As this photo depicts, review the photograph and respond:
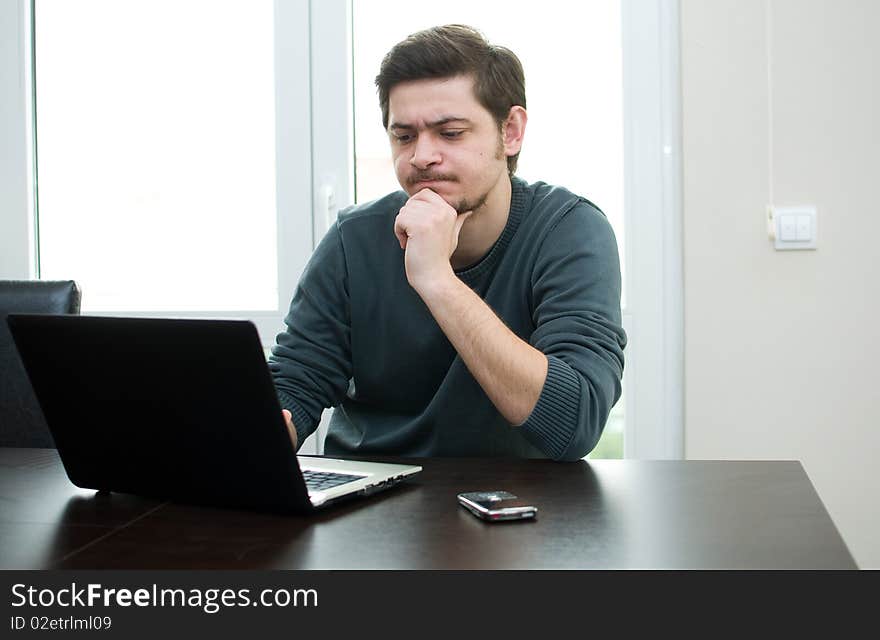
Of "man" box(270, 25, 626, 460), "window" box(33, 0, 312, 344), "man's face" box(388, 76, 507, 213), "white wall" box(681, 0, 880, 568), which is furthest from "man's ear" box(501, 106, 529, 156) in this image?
"window" box(33, 0, 312, 344)

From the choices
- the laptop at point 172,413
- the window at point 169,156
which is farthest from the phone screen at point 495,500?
the window at point 169,156

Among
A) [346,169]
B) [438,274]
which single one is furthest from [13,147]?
[438,274]

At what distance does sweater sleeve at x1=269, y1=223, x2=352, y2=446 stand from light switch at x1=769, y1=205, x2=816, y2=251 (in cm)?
113

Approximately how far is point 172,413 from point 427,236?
633 millimetres

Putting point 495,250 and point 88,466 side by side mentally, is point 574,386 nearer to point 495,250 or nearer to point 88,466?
point 495,250

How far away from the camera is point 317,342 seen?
1608mm

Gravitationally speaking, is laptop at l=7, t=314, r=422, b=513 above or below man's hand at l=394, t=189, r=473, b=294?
below

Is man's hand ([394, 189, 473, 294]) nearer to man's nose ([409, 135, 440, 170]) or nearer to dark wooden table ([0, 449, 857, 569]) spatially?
man's nose ([409, 135, 440, 170])

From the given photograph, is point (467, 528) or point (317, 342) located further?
point (317, 342)

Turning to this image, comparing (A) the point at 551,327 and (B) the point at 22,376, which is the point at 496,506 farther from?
(B) the point at 22,376

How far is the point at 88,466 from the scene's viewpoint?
1031mm

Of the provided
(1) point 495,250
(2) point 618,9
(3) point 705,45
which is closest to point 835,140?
(3) point 705,45

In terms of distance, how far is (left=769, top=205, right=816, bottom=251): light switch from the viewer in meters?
2.26

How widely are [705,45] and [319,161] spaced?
1.03m
